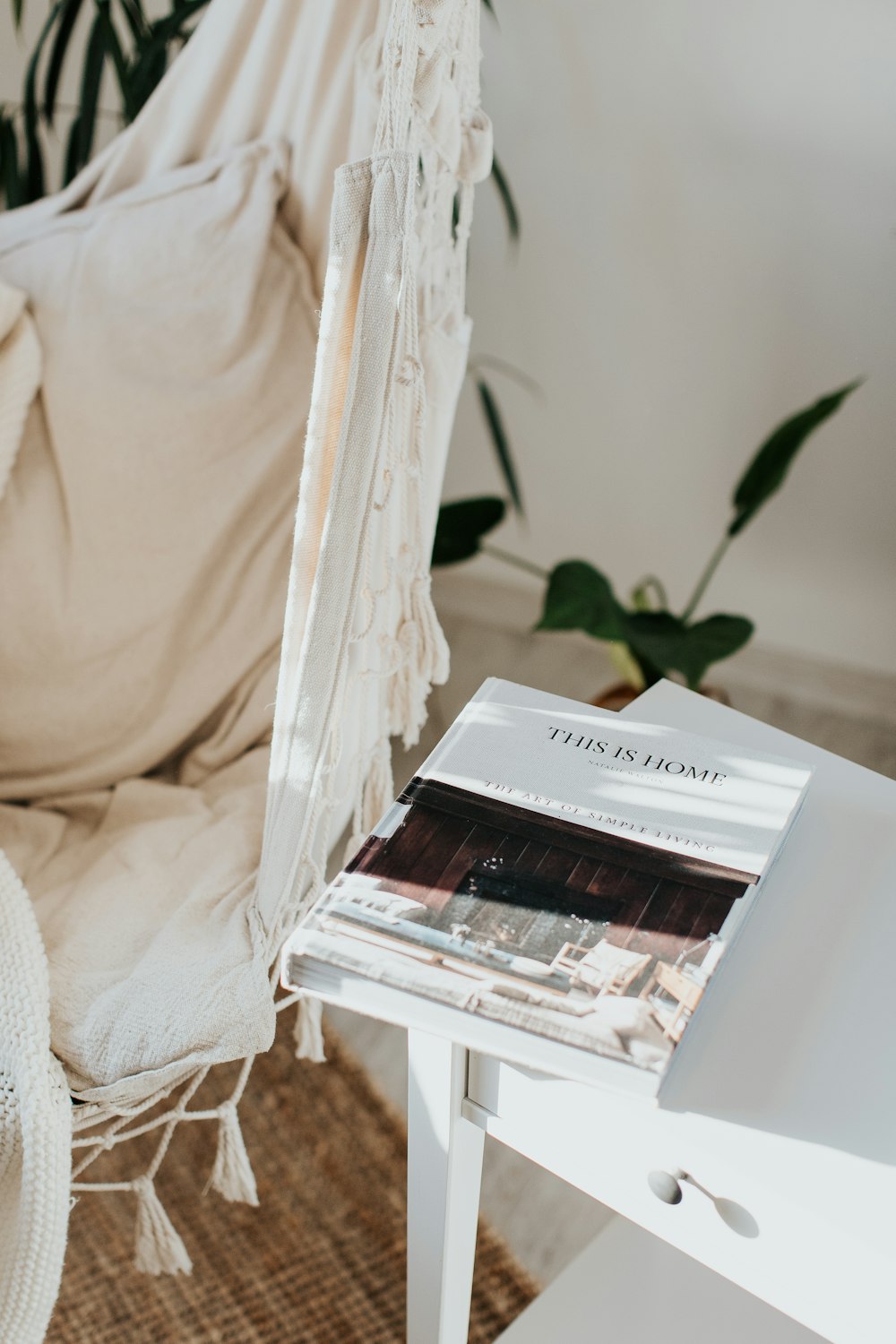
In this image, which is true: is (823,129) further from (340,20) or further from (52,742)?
(52,742)

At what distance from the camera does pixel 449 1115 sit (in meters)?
0.64

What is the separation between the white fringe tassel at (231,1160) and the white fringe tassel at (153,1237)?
5cm

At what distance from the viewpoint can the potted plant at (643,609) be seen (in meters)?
1.17

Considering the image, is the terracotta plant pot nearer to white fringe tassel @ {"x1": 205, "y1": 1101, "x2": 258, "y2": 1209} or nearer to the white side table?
the white side table

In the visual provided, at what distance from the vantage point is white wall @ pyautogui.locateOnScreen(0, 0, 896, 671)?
1295 mm

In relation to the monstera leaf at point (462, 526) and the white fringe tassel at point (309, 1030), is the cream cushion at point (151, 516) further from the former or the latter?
the monstera leaf at point (462, 526)

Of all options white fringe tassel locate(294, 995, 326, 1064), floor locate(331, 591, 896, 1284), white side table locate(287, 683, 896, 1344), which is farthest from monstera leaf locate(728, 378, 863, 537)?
white fringe tassel locate(294, 995, 326, 1064)

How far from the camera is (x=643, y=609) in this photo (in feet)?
4.59

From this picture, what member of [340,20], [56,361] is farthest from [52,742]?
[340,20]

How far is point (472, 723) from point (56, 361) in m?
0.55

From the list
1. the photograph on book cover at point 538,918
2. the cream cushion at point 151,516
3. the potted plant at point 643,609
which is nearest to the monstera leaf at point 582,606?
the potted plant at point 643,609

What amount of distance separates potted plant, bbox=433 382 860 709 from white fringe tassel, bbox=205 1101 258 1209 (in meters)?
0.56

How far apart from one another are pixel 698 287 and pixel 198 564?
0.80m

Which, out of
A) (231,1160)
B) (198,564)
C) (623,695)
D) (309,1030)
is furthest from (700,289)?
(231,1160)
